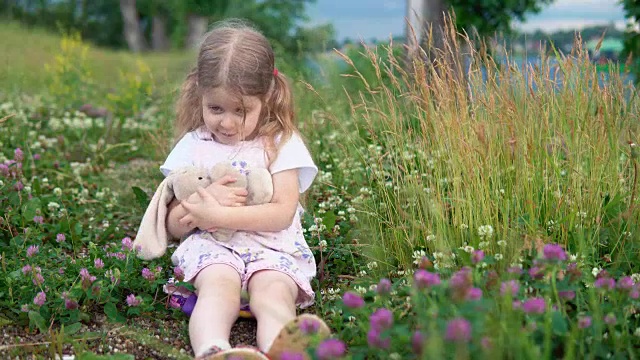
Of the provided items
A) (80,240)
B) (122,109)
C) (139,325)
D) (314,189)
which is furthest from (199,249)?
(122,109)

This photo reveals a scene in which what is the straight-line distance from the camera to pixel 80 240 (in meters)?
3.85

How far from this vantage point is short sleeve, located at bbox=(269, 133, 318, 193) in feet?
10.2

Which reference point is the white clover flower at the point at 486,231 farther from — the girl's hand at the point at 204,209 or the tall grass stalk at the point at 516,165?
the girl's hand at the point at 204,209

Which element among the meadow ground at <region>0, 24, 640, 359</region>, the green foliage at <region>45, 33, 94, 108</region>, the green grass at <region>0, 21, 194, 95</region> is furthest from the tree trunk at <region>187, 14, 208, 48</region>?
the meadow ground at <region>0, 24, 640, 359</region>

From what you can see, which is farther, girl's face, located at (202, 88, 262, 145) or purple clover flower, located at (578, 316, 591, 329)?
girl's face, located at (202, 88, 262, 145)

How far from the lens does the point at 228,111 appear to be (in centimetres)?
298

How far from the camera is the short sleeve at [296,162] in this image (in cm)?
311

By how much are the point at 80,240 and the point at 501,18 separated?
478 centimetres

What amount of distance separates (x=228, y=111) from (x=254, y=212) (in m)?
0.40

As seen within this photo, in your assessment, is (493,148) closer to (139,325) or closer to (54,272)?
(139,325)

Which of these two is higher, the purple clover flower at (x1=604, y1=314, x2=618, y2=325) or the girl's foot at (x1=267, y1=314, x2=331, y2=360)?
the purple clover flower at (x1=604, y1=314, x2=618, y2=325)

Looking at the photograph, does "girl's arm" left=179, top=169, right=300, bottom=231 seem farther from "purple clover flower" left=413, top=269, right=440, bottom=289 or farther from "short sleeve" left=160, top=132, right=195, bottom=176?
"purple clover flower" left=413, top=269, right=440, bottom=289

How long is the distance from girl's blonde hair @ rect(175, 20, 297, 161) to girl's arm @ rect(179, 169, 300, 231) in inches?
5.4

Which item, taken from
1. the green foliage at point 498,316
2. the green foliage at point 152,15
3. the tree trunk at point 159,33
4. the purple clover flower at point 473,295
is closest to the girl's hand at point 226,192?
the green foliage at point 498,316
